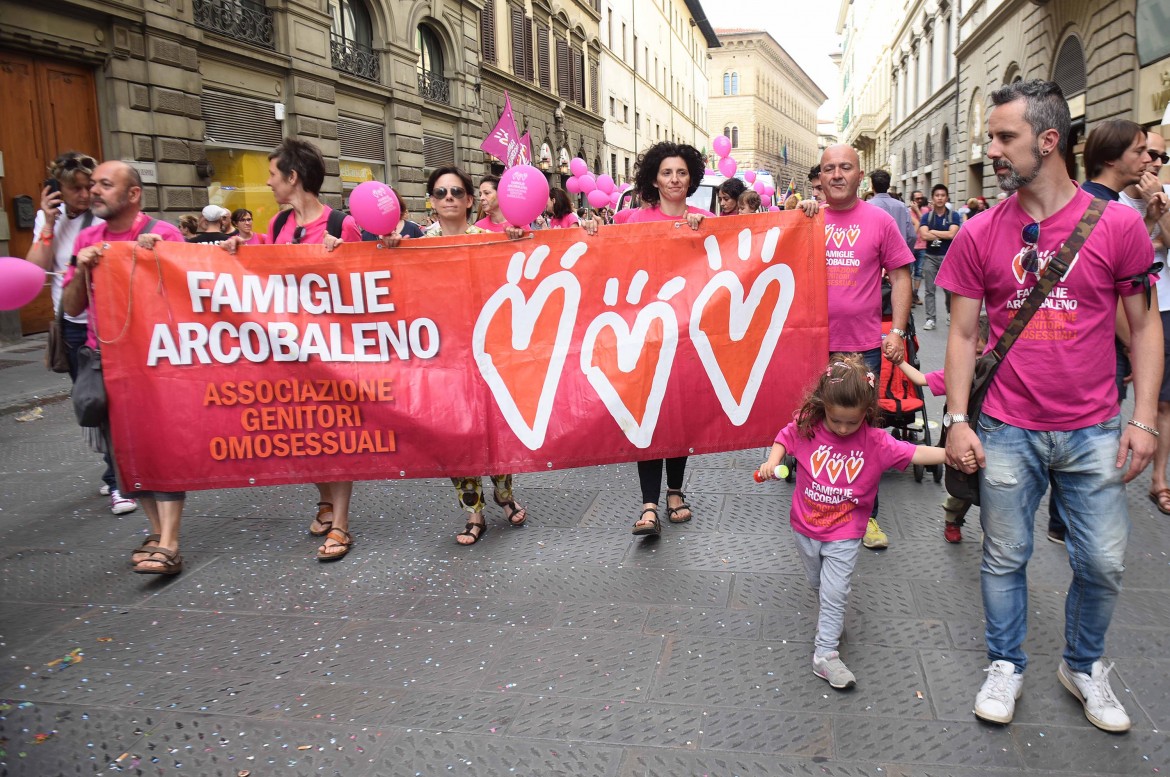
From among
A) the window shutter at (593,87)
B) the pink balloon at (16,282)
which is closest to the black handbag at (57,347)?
the pink balloon at (16,282)

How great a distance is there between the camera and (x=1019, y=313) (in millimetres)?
2689

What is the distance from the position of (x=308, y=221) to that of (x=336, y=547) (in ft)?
5.45

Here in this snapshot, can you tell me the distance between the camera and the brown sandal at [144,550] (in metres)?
4.23

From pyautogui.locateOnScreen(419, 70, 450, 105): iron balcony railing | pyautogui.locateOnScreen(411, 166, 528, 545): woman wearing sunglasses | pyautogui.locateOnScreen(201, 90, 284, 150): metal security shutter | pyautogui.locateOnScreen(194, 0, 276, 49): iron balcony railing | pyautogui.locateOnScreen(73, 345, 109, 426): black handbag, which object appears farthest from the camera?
pyautogui.locateOnScreen(419, 70, 450, 105): iron balcony railing

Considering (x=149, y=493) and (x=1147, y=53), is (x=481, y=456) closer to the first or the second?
(x=149, y=493)

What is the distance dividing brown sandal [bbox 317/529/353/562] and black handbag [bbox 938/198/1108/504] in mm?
2889

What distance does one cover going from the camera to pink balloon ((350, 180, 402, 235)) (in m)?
4.46

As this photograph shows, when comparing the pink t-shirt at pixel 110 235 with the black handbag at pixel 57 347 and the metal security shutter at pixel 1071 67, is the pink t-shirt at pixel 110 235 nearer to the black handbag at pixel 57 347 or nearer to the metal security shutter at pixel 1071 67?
the black handbag at pixel 57 347

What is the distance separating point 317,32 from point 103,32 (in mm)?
5389

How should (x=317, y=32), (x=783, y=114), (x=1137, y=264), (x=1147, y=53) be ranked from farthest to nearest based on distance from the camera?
(x=783, y=114)
(x=317, y=32)
(x=1147, y=53)
(x=1137, y=264)

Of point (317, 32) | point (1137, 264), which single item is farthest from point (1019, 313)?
point (317, 32)

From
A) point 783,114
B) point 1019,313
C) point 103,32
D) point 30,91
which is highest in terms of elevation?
point 783,114

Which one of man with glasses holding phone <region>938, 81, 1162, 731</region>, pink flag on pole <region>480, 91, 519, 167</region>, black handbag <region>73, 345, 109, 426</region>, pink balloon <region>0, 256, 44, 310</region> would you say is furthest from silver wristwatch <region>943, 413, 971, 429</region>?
pink flag on pole <region>480, 91, 519, 167</region>

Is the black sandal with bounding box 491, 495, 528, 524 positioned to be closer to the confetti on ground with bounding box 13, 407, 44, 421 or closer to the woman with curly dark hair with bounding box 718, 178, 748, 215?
the woman with curly dark hair with bounding box 718, 178, 748, 215
